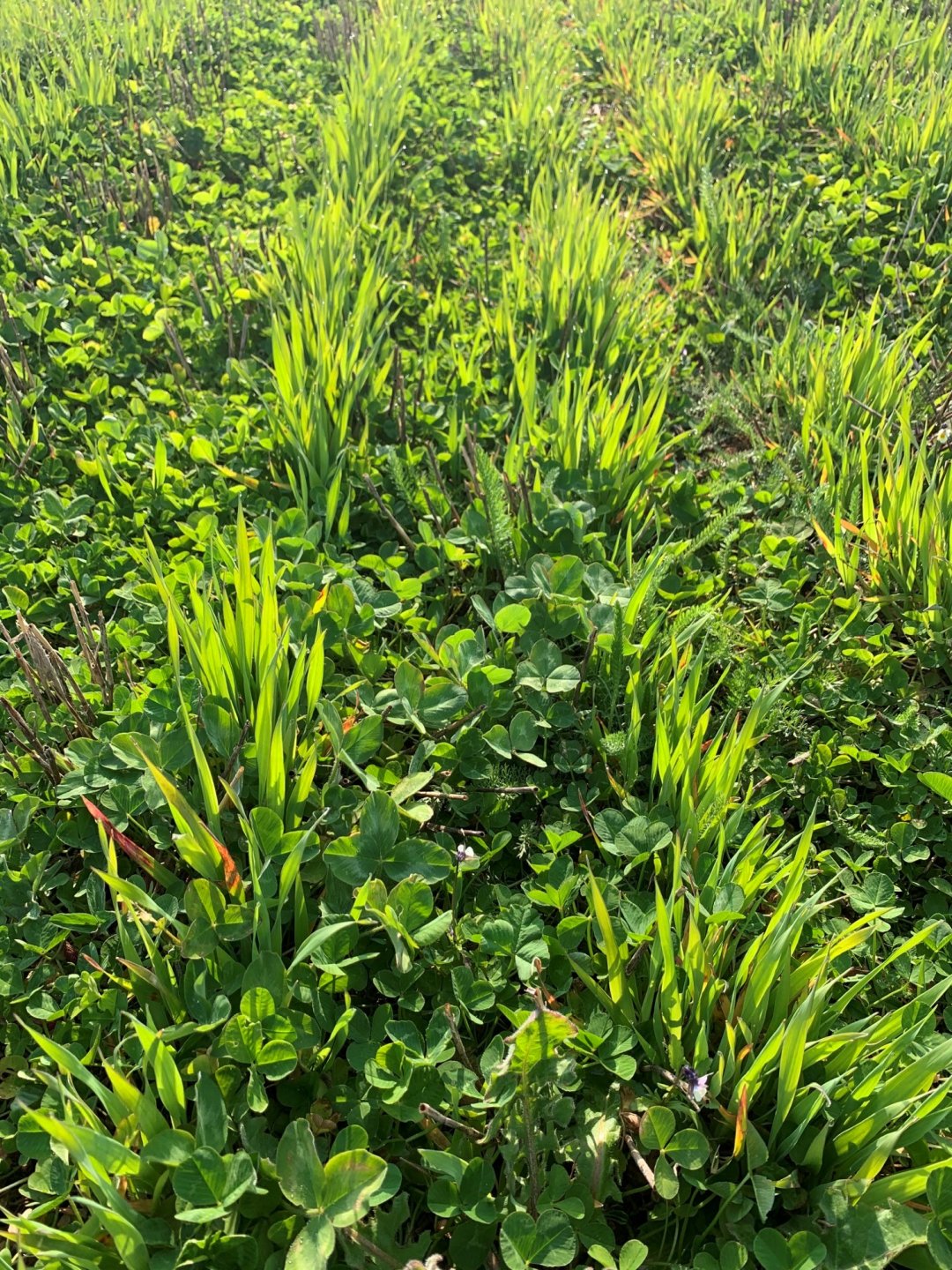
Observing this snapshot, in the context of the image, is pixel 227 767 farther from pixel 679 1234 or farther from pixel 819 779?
pixel 819 779

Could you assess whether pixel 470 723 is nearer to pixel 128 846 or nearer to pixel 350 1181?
pixel 128 846

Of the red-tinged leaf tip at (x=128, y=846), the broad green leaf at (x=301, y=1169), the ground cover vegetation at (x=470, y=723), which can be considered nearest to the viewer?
the broad green leaf at (x=301, y=1169)

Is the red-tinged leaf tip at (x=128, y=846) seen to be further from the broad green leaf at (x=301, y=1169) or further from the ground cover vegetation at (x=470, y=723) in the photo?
the broad green leaf at (x=301, y=1169)

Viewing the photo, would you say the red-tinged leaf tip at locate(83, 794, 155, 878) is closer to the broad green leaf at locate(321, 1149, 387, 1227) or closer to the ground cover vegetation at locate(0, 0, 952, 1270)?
the ground cover vegetation at locate(0, 0, 952, 1270)

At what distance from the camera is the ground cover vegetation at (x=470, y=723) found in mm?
1188

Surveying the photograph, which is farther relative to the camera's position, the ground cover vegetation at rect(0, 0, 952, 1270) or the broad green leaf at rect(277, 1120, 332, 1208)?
the ground cover vegetation at rect(0, 0, 952, 1270)

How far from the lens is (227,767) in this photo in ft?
4.89

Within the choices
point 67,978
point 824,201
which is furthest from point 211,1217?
point 824,201

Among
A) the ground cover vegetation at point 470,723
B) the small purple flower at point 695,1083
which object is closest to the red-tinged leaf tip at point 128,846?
the ground cover vegetation at point 470,723

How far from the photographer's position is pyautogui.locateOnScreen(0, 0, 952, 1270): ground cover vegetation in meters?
1.19

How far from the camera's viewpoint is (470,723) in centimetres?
171

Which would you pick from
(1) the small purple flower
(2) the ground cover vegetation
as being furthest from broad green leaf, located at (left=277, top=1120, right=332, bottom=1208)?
(1) the small purple flower

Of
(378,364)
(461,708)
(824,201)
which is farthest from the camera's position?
(824,201)

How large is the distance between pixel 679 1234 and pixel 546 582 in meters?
1.18
